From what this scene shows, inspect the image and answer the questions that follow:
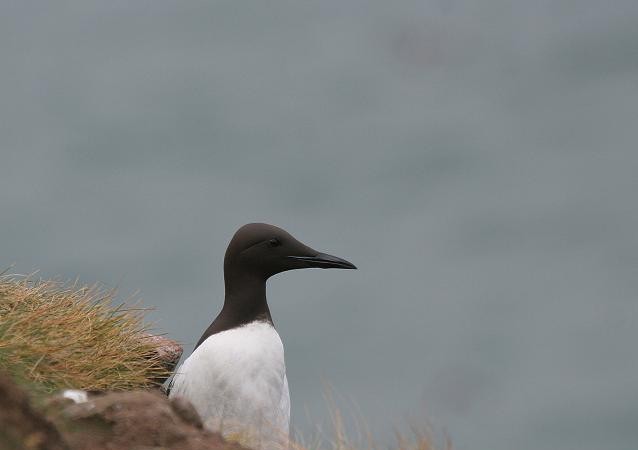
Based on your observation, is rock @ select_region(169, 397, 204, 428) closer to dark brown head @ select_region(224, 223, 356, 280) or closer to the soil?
the soil

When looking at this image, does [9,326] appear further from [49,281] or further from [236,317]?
[49,281]

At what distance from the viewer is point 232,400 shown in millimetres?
8445

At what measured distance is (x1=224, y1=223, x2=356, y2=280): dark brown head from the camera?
9.05m

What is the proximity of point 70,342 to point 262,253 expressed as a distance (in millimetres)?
1814

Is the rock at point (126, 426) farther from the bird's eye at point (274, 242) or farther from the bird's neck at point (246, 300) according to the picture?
the bird's eye at point (274, 242)

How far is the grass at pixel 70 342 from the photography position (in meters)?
7.85

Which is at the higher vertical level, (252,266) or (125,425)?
(252,266)

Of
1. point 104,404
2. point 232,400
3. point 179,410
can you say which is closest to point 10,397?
point 104,404

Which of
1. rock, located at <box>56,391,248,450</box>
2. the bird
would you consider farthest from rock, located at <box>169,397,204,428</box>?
the bird

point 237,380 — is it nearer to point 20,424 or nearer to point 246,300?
point 246,300

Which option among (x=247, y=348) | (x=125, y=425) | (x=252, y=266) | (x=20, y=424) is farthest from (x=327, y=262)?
(x=20, y=424)

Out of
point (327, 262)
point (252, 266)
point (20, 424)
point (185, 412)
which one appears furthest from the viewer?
point (327, 262)

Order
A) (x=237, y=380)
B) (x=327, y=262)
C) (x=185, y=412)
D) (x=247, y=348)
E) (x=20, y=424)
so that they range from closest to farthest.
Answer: (x=20, y=424) → (x=185, y=412) → (x=237, y=380) → (x=247, y=348) → (x=327, y=262)

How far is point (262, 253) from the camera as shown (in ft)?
29.8
